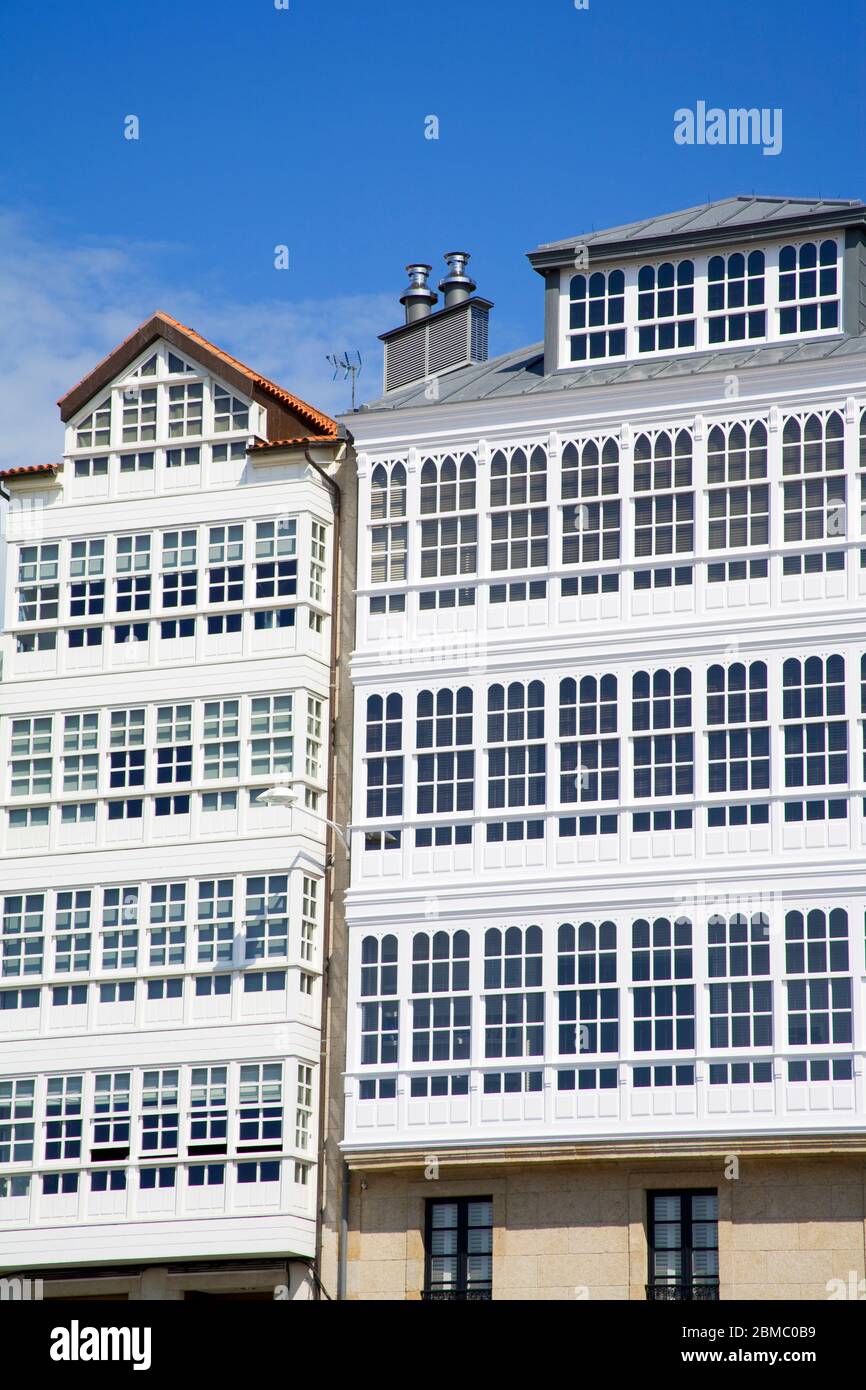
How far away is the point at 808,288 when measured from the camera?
4625 centimetres

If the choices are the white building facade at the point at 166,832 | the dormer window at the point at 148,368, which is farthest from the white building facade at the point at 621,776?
the dormer window at the point at 148,368

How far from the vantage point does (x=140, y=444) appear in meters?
50.0

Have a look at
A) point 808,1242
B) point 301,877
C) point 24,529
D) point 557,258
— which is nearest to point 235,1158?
point 301,877

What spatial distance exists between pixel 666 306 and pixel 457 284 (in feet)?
22.9

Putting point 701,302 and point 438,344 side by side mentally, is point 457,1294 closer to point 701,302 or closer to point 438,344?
point 701,302

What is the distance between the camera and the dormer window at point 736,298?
46.6 metres

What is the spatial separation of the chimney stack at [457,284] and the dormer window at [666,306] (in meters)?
6.27

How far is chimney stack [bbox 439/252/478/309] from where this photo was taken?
5300 centimetres

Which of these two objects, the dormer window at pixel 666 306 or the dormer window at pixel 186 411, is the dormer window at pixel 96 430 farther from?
the dormer window at pixel 666 306

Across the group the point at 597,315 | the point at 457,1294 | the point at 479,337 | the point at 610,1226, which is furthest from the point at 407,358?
the point at 457,1294

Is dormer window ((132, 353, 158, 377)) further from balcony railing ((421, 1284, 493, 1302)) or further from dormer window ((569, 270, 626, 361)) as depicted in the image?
balcony railing ((421, 1284, 493, 1302))

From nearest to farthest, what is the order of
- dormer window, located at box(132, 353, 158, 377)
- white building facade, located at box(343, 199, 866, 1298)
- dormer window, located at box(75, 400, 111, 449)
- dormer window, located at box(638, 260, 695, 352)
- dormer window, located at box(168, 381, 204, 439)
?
white building facade, located at box(343, 199, 866, 1298), dormer window, located at box(638, 260, 695, 352), dormer window, located at box(168, 381, 204, 439), dormer window, located at box(132, 353, 158, 377), dormer window, located at box(75, 400, 111, 449)

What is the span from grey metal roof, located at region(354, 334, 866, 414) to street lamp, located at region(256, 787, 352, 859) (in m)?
7.49

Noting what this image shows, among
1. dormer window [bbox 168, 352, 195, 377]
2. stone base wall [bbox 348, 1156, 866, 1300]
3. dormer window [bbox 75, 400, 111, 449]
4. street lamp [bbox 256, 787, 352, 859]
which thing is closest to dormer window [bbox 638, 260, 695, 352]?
dormer window [bbox 168, 352, 195, 377]
